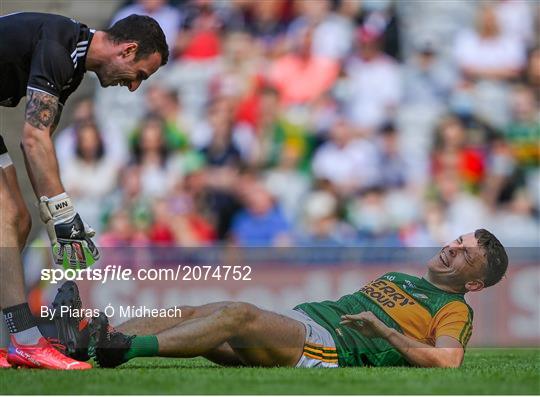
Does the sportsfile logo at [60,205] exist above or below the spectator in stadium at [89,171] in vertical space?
above

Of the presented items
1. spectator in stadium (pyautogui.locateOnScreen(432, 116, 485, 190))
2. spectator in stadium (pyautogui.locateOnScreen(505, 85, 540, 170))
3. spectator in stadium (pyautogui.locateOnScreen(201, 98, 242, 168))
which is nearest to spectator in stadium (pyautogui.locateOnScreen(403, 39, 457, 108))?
spectator in stadium (pyautogui.locateOnScreen(432, 116, 485, 190))

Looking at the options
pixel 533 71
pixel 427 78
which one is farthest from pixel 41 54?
pixel 533 71

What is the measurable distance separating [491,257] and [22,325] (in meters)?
2.53

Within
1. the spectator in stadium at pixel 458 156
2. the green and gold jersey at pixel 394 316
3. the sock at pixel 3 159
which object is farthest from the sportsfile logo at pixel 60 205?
the spectator in stadium at pixel 458 156

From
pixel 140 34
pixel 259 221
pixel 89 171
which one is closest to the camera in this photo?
pixel 140 34

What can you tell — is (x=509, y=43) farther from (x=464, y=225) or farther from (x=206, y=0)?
(x=206, y=0)

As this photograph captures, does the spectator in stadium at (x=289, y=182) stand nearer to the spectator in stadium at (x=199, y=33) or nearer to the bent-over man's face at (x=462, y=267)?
the spectator in stadium at (x=199, y=33)

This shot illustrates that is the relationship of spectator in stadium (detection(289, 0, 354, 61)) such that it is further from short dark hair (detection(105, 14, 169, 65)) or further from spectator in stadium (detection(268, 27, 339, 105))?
short dark hair (detection(105, 14, 169, 65))

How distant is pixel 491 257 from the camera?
20.0 feet

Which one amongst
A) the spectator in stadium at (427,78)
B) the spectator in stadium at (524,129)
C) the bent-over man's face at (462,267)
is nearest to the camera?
the bent-over man's face at (462,267)

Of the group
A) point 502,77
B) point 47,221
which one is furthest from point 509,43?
point 47,221

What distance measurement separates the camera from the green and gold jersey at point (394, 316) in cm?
578

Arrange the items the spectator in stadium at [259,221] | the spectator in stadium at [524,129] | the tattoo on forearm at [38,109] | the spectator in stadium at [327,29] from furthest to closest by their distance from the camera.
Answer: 1. the spectator in stadium at [327,29]
2. the spectator in stadium at [524,129]
3. the spectator in stadium at [259,221]
4. the tattoo on forearm at [38,109]

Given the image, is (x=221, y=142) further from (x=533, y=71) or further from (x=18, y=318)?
(x=18, y=318)
